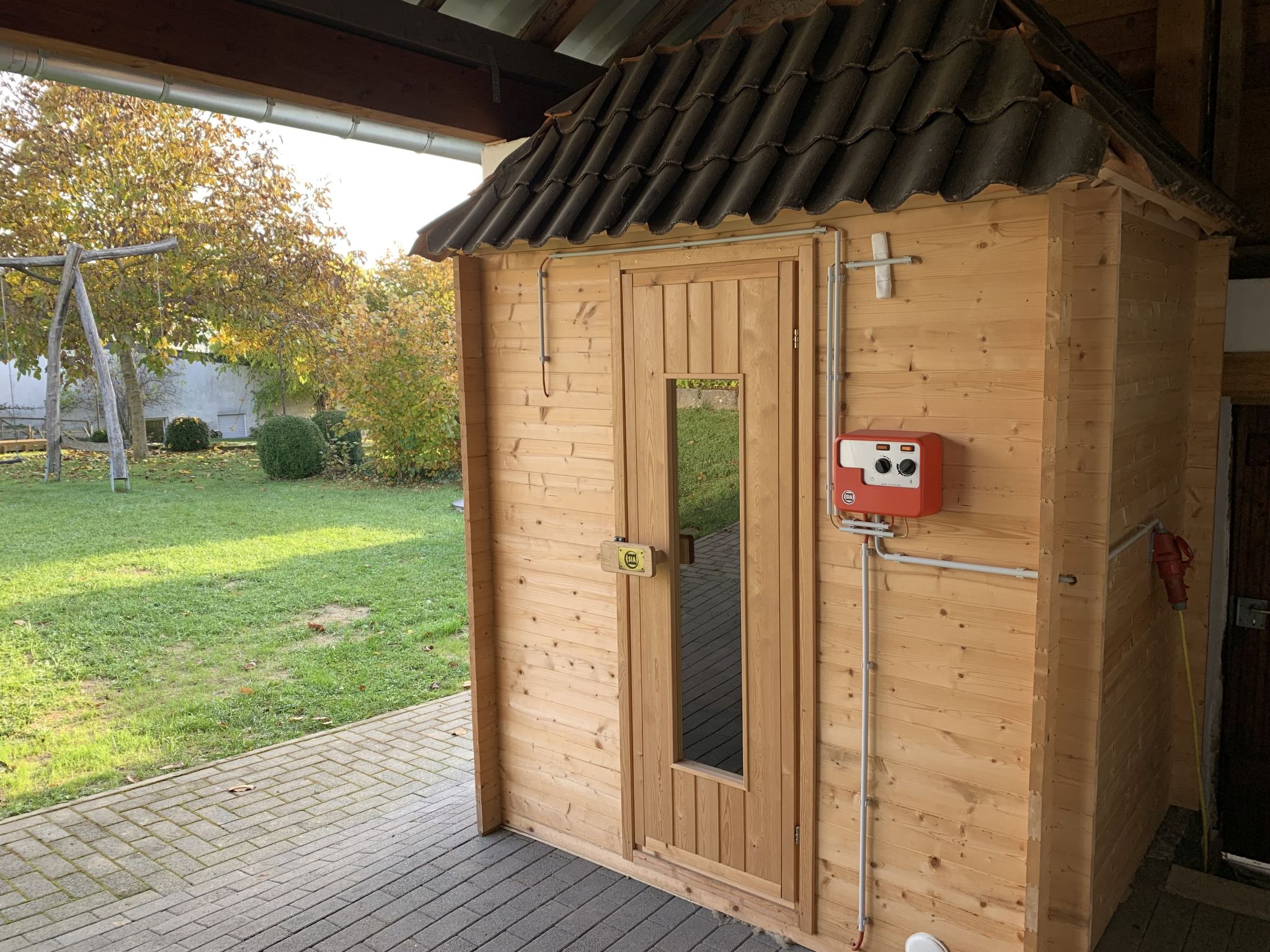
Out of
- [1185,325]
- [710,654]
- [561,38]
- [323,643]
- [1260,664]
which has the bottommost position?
[323,643]

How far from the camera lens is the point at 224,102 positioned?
4676 millimetres

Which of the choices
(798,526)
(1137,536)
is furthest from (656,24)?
(1137,536)

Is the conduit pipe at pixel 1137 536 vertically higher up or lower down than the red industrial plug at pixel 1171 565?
higher up

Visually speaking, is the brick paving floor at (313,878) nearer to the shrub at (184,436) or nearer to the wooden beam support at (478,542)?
the wooden beam support at (478,542)

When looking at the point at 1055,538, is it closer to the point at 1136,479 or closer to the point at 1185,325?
the point at 1136,479

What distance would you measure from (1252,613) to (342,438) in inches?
663

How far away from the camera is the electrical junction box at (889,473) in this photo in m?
3.54

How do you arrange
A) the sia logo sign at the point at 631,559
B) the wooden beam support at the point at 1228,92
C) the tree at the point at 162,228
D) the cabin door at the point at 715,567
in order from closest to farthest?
the cabin door at the point at 715,567, the sia logo sign at the point at 631,559, the wooden beam support at the point at 1228,92, the tree at the point at 162,228

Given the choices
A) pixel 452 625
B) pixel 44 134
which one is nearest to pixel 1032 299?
pixel 452 625

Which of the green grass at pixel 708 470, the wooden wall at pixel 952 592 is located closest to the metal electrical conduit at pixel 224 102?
the green grass at pixel 708 470

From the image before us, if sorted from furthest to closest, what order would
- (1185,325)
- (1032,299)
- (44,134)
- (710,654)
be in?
(44,134) < (1185,325) < (710,654) < (1032,299)

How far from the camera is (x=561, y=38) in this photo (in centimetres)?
564

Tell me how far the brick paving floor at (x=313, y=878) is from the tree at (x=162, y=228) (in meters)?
13.3

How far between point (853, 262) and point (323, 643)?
23.9 ft
